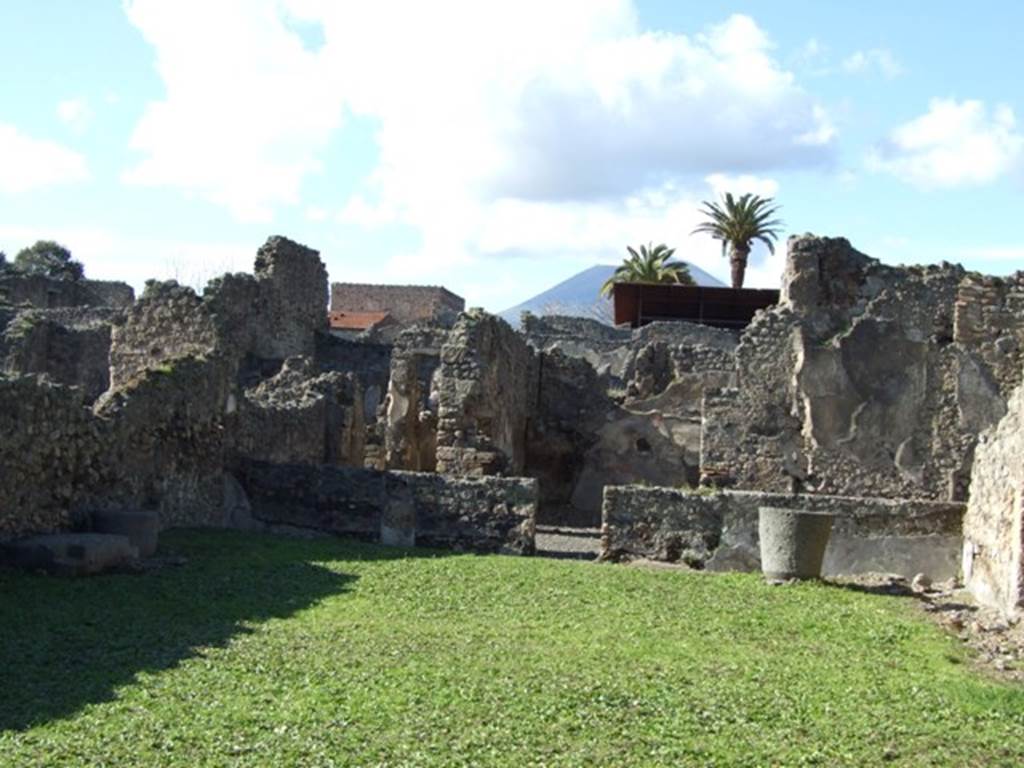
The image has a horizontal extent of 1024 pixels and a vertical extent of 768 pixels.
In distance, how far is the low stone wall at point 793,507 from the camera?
1556 cm

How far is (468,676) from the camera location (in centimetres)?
880

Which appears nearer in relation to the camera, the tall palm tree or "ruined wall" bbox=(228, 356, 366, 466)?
"ruined wall" bbox=(228, 356, 366, 466)

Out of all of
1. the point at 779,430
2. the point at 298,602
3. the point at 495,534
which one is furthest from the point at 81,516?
the point at 779,430

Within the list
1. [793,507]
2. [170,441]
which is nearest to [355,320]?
[170,441]

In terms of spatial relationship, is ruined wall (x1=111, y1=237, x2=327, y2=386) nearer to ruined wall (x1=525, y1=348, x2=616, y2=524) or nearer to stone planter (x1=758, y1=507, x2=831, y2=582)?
ruined wall (x1=525, y1=348, x2=616, y2=524)

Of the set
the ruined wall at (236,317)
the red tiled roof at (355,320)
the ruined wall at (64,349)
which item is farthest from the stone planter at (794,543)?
the red tiled roof at (355,320)

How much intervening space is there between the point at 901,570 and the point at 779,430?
16.9 feet

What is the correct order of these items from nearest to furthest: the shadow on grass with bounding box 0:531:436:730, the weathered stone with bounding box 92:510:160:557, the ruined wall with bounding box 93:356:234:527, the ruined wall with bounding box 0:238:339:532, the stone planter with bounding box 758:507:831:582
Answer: the shadow on grass with bounding box 0:531:436:730 < the ruined wall with bounding box 0:238:339:532 < the weathered stone with bounding box 92:510:160:557 < the stone planter with bounding box 758:507:831:582 < the ruined wall with bounding box 93:356:234:527

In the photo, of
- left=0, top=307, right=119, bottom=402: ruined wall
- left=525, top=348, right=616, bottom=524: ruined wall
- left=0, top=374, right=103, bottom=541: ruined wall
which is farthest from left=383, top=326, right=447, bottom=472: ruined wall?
left=0, top=374, right=103, bottom=541: ruined wall

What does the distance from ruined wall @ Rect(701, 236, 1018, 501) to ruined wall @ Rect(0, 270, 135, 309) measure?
27.8m

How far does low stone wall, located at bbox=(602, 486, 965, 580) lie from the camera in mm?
15562

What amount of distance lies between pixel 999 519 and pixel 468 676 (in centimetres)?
689

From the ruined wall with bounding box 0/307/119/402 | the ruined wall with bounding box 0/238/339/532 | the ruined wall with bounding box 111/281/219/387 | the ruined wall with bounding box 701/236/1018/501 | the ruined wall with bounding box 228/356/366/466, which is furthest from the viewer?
the ruined wall with bounding box 0/307/119/402

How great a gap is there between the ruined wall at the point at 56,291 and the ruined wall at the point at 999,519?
3349 centimetres
